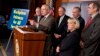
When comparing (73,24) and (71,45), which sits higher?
(73,24)

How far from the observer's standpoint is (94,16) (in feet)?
12.1

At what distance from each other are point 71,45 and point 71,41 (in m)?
0.08

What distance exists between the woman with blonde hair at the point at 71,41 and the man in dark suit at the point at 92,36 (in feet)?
0.44

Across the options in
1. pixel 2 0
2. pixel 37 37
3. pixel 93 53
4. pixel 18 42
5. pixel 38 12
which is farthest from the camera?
pixel 2 0

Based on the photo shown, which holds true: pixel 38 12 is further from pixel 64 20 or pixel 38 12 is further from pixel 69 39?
pixel 69 39

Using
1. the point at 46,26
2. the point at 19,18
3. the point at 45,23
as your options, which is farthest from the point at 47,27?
the point at 19,18

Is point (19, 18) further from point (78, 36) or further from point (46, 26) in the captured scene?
point (78, 36)

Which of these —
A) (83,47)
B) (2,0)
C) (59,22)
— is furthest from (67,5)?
(2,0)

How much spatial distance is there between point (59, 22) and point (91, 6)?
4.87 ft

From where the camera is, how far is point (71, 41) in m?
3.75

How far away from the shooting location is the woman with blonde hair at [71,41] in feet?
12.3

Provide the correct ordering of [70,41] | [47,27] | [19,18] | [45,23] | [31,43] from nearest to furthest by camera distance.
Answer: [70,41] < [31,43] < [47,27] < [45,23] < [19,18]

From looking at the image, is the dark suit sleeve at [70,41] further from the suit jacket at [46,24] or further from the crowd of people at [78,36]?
the suit jacket at [46,24]

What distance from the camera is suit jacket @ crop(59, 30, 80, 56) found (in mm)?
3746
